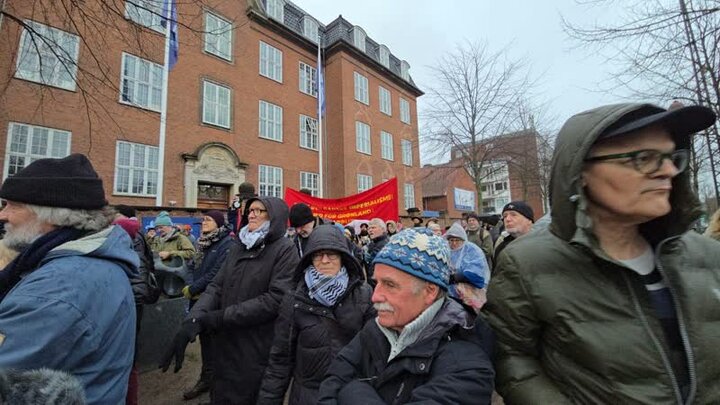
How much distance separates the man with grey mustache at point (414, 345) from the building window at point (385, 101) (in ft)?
77.2

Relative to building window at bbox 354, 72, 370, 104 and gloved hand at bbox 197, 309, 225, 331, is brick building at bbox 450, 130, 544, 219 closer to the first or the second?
building window at bbox 354, 72, 370, 104

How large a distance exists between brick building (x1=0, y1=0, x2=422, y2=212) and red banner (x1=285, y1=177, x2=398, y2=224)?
3771mm

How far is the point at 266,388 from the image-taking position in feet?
7.43

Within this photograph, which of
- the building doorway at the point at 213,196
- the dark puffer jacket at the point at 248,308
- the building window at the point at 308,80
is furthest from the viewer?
the building window at the point at 308,80

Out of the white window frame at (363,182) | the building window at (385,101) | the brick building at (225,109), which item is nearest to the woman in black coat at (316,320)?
the brick building at (225,109)

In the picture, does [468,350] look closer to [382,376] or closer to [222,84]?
[382,376]

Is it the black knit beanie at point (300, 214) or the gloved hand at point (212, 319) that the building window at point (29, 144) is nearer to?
the black knit beanie at point (300, 214)

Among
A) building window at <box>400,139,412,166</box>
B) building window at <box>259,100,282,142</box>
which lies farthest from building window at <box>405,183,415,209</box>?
building window at <box>259,100,282,142</box>

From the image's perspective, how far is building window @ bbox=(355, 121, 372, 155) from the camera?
21.4 m

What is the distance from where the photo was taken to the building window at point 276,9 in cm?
1861

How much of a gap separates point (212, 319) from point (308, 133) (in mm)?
18172

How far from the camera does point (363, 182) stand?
842 inches

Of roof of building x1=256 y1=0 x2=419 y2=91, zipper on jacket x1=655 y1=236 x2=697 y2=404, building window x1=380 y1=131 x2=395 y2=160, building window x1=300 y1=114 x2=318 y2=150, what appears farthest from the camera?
building window x1=380 y1=131 x2=395 y2=160

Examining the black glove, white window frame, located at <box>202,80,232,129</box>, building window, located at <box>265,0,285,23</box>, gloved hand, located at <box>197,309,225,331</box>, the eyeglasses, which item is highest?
building window, located at <box>265,0,285,23</box>
